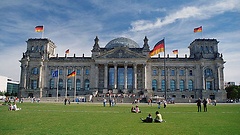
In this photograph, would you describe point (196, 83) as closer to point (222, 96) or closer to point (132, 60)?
point (222, 96)

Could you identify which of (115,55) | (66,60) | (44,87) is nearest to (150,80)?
(115,55)

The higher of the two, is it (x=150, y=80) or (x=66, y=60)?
(x=66, y=60)

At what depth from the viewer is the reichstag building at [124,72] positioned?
3494 inches

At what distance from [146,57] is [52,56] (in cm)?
4090

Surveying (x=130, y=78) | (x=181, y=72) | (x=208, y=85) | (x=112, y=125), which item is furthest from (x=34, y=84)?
(x=112, y=125)

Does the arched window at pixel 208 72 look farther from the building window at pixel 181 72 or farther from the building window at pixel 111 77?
the building window at pixel 111 77

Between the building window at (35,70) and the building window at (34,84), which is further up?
the building window at (35,70)

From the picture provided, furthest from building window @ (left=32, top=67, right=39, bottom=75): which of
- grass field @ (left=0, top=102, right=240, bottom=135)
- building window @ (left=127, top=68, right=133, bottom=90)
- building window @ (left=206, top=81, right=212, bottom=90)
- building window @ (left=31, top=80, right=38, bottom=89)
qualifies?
grass field @ (left=0, top=102, right=240, bottom=135)

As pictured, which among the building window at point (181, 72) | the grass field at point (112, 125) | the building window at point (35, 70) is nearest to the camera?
the grass field at point (112, 125)

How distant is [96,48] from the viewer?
92.8 metres

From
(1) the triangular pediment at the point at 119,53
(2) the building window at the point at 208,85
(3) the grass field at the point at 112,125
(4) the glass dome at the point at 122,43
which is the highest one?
(4) the glass dome at the point at 122,43

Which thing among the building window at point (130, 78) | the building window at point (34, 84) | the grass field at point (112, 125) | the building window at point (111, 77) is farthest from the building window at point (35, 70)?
the grass field at point (112, 125)

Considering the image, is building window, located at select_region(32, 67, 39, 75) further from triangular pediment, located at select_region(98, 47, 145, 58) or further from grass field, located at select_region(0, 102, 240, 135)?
grass field, located at select_region(0, 102, 240, 135)

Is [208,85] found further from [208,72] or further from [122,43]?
[122,43]
